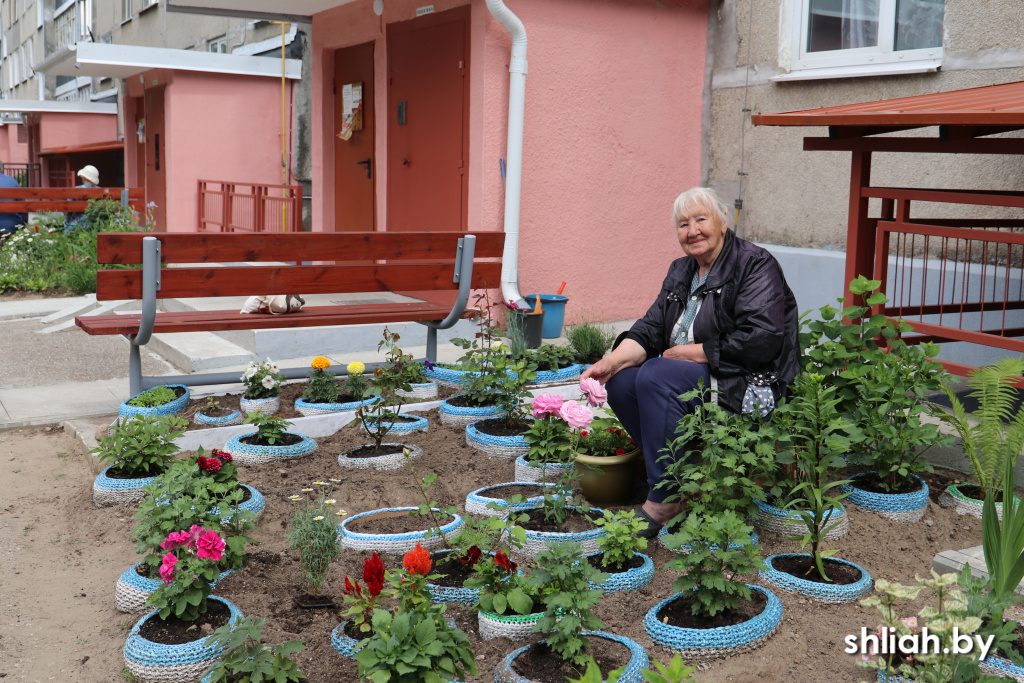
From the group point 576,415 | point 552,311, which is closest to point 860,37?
point 552,311

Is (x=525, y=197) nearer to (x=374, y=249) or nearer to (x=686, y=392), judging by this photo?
(x=374, y=249)

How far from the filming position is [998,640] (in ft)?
6.98

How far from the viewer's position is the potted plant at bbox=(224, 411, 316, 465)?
397 cm

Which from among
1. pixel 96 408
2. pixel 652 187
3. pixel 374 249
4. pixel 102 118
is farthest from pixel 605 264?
pixel 102 118

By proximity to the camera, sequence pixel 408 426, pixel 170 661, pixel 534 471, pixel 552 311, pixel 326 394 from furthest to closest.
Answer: pixel 552 311
pixel 326 394
pixel 408 426
pixel 534 471
pixel 170 661

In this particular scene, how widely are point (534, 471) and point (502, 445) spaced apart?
0.38 meters

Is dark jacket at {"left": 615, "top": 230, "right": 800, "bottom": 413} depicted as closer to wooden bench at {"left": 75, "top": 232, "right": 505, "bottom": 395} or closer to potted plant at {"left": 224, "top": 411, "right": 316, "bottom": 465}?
potted plant at {"left": 224, "top": 411, "right": 316, "bottom": 465}

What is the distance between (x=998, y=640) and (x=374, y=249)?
11.9 ft

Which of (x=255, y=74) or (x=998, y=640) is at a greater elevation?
(x=255, y=74)

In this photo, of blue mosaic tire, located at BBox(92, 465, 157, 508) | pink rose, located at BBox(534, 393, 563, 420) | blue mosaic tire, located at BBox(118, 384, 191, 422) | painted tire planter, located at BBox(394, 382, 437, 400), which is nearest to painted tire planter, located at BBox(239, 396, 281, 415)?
blue mosaic tire, located at BBox(118, 384, 191, 422)

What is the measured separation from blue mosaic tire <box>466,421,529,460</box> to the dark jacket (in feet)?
3.64

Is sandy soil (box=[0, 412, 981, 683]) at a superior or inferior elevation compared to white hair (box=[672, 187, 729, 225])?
inferior

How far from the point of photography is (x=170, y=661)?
2.36m

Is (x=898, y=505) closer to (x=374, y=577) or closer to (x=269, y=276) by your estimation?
(x=374, y=577)
